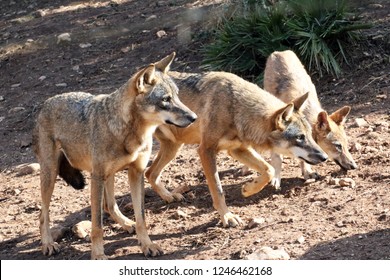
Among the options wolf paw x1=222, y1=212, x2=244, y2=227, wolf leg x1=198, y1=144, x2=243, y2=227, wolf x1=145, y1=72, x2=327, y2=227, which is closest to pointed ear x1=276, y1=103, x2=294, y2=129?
wolf x1=145, y1=72, x2=327, y2=227

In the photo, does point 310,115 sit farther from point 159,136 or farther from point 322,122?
point 159,136

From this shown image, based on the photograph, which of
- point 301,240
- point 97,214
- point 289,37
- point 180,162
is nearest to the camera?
point 301,240

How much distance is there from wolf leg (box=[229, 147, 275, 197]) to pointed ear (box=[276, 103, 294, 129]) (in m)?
0.59

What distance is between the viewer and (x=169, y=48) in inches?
582

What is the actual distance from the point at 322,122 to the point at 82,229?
318 cm

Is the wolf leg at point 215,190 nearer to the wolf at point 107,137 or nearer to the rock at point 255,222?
the rock at point 255,222

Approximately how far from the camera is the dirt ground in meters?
7.93

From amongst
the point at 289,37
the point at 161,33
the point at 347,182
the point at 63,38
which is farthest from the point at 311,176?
the point at 63,38

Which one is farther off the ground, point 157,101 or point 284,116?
point 157,101

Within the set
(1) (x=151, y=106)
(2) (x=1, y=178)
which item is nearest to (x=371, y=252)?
(1) (x=151, y=106)

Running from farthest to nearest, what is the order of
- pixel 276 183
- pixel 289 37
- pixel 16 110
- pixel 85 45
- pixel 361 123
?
pixel 85 45 < pixel 16 110 < pixel 289 37 < pixel 361 123 < pixel 276 183

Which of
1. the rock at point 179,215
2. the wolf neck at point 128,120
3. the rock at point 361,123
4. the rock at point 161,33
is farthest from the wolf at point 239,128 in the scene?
the rock at point 161,33

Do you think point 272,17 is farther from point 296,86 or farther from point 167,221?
point 167,221

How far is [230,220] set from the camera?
841 centimetres
